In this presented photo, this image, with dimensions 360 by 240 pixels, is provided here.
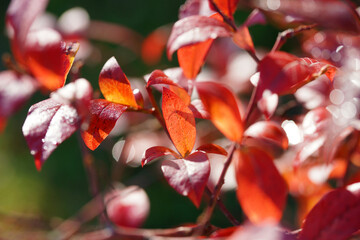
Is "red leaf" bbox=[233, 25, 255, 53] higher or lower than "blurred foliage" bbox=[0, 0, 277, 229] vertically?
higher

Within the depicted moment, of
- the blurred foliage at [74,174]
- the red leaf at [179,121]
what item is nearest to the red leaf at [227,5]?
the red leaf at [179,121]

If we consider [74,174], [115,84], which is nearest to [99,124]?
[115,84]

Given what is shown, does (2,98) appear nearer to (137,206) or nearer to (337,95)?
(137,206)

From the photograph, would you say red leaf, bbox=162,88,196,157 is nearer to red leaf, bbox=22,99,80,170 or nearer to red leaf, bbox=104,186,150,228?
red leaf, bbox=22,99,80,170

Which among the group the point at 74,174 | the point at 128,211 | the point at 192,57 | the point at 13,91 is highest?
the point at 192,57

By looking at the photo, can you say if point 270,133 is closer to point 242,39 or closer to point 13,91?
point 242,39

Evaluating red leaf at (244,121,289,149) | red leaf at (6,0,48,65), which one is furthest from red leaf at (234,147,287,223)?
red leaf at (6,0,48,65)

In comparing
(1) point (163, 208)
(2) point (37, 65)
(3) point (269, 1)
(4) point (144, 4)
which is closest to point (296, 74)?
(3) point (269, 1)

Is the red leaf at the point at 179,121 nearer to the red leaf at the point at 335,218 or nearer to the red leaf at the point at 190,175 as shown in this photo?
the red leaf at the point at 190,175
